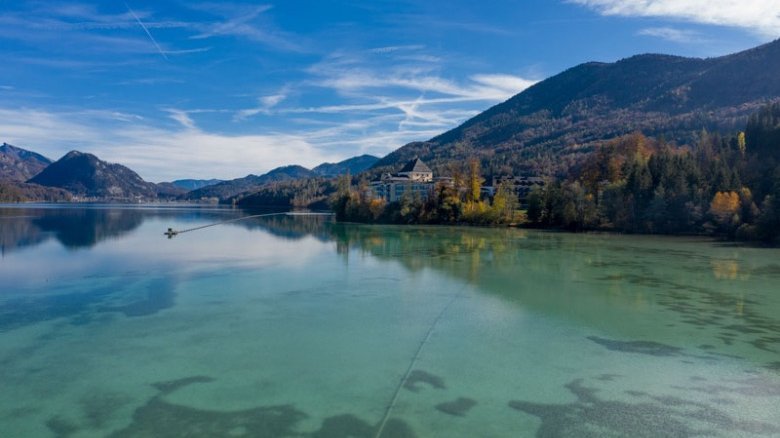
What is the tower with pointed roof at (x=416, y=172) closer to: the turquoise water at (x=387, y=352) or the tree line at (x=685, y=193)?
the tree line at (x=685, y=193)

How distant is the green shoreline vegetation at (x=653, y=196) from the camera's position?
39.7m

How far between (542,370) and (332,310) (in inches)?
249

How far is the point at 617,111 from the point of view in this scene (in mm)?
156125

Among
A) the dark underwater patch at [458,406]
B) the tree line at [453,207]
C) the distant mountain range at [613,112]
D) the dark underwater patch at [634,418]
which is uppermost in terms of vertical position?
the distant mountain range at [613,112]

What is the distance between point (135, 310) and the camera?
1380 centimetres

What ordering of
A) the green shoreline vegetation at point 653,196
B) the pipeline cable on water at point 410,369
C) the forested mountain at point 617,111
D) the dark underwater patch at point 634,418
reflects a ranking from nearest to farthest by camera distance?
the dark underwater patch at point 634,418 < the pipeline cable on water at point 410,369 < the green shoreline vegetation at point 653,196 < the forested mountain at point 617,111

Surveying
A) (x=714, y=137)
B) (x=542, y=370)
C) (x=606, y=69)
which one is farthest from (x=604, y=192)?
(x=606, y=69)

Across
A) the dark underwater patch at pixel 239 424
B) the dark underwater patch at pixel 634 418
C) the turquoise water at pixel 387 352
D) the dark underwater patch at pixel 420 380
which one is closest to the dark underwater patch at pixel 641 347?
the turquoise water at pixel 387 352

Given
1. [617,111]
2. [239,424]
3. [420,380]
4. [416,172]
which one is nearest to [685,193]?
[420,380]

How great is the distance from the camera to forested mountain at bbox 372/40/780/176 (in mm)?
110938

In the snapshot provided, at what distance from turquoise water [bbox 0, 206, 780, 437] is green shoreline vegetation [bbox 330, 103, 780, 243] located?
21.3m

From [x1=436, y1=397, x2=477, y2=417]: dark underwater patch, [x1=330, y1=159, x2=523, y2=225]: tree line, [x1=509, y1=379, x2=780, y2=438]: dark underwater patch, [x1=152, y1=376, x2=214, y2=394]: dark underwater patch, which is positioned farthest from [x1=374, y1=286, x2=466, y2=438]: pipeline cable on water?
[x1=330, y1=159, x2=523, y2=225]: tree line

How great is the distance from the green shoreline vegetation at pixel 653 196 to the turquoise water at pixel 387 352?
21272 millimetres

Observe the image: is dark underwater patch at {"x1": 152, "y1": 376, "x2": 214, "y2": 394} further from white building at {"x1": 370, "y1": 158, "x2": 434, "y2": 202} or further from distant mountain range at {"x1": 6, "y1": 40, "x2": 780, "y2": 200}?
distant mountain range at {"x1": 6, "y1": 40, "x2": 780, "y2": 200}
